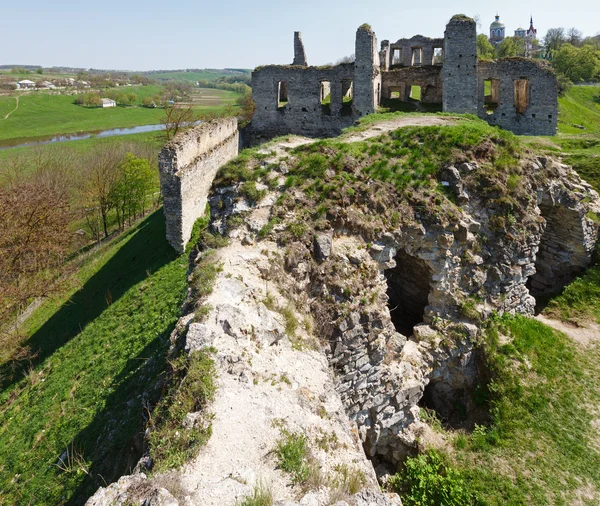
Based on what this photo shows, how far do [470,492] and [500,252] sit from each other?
6139mm

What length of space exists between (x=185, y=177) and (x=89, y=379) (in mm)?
7813

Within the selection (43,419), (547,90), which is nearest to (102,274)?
(43,419)

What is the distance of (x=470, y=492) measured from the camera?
875 centimetres

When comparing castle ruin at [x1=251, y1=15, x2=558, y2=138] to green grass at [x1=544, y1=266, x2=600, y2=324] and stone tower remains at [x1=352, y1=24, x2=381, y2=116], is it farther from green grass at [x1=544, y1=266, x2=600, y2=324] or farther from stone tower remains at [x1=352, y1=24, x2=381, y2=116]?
green grass at [x1=544, y1=266, x2=600, y2=324]

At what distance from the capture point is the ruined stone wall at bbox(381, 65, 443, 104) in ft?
88.2

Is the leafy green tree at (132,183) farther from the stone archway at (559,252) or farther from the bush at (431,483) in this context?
the bush at (431,483)

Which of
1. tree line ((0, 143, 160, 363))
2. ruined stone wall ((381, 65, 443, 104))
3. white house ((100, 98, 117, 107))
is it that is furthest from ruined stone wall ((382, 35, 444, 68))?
white house ((100, 98, 117, 107))

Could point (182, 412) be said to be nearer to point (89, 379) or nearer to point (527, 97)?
point (89, 379)

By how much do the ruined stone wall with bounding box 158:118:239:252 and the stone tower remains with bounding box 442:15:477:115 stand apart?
14266 millimetres

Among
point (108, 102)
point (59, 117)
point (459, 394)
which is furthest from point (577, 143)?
point (108, 102)

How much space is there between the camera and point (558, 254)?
1461cm

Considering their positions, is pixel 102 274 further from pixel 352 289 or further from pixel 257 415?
pixel 257 415

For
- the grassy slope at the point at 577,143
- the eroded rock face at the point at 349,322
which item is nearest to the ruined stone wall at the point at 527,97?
the grassy slope at the point at 577,143

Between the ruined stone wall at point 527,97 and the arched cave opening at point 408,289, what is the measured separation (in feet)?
58.0
